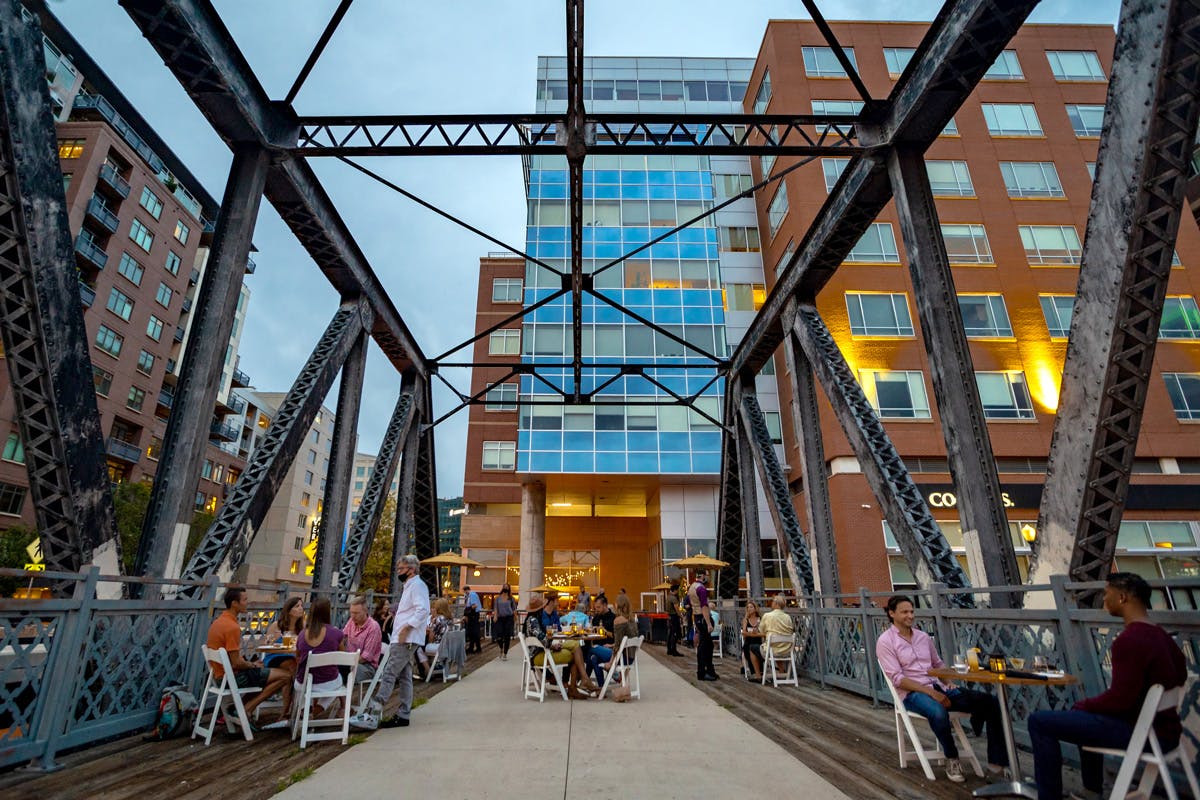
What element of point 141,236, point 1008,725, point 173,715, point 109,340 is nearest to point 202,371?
point 173,715

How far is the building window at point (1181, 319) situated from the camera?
2441 cm

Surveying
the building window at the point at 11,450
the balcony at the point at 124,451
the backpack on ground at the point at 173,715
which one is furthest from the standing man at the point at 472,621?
the balcony at the point at 124,451

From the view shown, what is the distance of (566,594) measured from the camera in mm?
33094

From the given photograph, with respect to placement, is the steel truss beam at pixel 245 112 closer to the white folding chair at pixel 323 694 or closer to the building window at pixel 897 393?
the white folding chair at pixel 323 694

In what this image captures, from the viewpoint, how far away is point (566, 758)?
15.9ft

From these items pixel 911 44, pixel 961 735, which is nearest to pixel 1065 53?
A: pixel 911 44

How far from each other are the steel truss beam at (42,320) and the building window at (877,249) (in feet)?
88.6

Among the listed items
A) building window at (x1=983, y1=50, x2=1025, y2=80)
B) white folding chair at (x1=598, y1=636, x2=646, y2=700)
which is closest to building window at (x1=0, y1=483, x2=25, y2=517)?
white folding chair at (x1=598, y1=636, x2=646, y2=700)

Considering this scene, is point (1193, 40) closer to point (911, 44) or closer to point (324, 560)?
point (324, 560)

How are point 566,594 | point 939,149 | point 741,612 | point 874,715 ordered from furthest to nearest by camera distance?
point 566,594
point 939,149
point 741,612
point 874,715

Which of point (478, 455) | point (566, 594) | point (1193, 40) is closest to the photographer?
point (1193, 40)

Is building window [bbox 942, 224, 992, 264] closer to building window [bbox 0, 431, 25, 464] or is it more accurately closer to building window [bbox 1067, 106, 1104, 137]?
building window [bbox 1067, 106, 1104, 137]

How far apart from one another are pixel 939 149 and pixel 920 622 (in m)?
29.3

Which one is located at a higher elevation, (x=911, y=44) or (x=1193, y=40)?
(x=911, y=44)
